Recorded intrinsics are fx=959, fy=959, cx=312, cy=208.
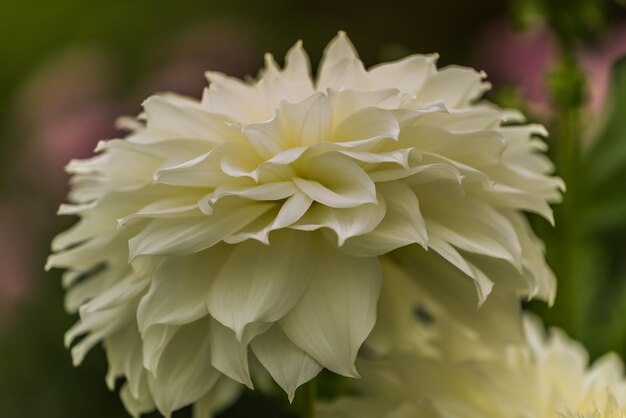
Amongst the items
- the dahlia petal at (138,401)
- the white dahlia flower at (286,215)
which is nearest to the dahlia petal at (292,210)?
the white dahlia flower at (286,215)

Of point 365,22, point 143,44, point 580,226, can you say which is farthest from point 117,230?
point 365,22

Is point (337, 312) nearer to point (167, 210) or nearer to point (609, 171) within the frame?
point (167, 210)

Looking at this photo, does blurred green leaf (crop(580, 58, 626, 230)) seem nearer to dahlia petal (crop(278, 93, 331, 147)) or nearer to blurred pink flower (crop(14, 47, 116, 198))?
dahlia petal (crop(278, 93, 331, 147))

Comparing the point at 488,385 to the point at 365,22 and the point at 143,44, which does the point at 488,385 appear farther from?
the point at 365,22

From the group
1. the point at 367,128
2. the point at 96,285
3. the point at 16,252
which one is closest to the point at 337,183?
the point at 367,128

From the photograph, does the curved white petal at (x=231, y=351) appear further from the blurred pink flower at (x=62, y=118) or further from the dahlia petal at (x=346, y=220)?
the blurred pink flower at (x=62, y=118)

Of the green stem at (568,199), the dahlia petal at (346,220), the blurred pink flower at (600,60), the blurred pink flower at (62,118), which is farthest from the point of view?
the blurred pink flower at (62,118)

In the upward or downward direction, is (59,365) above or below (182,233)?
below
